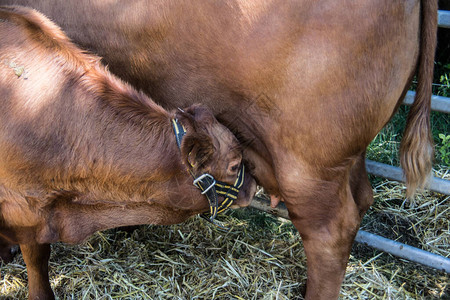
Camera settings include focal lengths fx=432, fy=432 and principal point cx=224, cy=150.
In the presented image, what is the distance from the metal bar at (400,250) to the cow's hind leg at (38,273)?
1.65 metres

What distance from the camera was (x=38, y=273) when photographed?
276cm

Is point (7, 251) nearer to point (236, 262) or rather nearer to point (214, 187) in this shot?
point (236, 262)

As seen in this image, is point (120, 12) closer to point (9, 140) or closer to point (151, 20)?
point (151, 20)

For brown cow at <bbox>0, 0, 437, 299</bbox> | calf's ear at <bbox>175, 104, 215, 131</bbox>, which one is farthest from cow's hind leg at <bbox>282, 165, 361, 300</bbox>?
calf's ear at <bbox>175, 104, 215, 131</bbox>

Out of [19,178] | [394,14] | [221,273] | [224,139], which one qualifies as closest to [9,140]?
[19,178]

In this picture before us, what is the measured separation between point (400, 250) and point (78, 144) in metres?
2.29

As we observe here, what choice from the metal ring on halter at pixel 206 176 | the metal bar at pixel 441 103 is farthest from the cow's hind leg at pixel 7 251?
the metal bar at pixel 441 103

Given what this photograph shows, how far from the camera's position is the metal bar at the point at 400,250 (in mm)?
2922

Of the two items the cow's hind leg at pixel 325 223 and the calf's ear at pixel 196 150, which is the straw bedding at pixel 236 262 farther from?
the calf's ear at pixel 196 150

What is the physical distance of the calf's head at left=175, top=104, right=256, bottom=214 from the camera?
2.09 meters

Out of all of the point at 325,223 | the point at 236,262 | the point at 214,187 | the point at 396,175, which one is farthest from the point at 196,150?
the point at 396,175

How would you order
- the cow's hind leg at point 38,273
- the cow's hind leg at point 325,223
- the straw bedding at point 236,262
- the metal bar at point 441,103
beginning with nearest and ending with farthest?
1. the cow's hind leg at point 325,223
2. the cow's hind leg at point 38,273
3. the metal bar at point 441,103
4. the straw bedding at point 236,262

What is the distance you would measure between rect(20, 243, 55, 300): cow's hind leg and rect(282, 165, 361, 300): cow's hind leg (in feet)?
5.20

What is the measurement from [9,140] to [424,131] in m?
2.15
